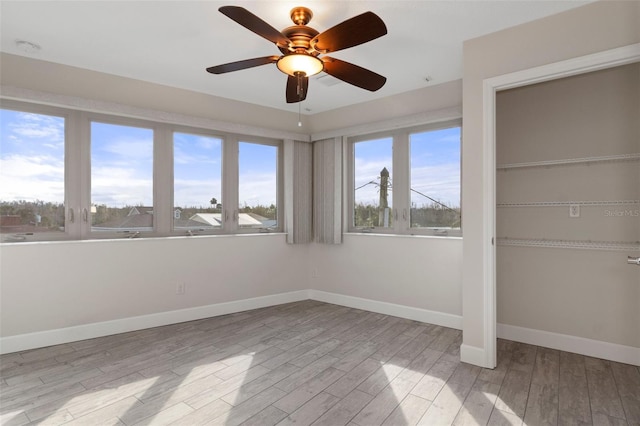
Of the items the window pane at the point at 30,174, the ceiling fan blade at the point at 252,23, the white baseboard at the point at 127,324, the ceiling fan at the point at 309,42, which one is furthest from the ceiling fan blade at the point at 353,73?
the white baseboard at the point at 127,324

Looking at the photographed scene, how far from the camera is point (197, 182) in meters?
4.24

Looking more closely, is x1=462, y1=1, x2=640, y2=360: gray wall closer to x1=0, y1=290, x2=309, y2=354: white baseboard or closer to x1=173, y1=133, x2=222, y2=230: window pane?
x1=0, y1=290, x2=309, y2=354: white baseboard

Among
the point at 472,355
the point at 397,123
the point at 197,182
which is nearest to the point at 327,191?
the point at 397,123

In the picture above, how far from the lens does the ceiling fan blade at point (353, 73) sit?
2.42 m

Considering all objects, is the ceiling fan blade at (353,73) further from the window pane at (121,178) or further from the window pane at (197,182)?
the window pane at (121,178)

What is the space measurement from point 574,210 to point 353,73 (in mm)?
2325

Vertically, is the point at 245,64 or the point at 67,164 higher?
the point at 245,64

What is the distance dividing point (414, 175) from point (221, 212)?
7.83 ft

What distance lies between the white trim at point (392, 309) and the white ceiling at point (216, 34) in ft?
8.20

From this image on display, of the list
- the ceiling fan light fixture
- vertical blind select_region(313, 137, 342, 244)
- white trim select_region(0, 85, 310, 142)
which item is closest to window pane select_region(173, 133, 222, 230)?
white trim select_region(0, 85, 310, 142)

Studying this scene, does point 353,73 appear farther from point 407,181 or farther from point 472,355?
point 472,355

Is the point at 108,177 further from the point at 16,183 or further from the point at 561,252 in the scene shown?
the point at 561,252

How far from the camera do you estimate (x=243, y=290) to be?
14.6 feet

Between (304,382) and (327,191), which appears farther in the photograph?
(327,191)
